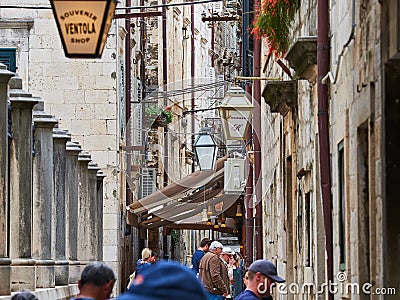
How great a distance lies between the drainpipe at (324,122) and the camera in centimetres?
1136

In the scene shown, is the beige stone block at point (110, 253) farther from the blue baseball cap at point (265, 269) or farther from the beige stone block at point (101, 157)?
the blue baseball cap at point (265, 269)

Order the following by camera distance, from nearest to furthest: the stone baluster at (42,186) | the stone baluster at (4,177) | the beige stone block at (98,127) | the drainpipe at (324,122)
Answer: the drainpipe at (324,122)
the stone baluster at (4,177)
the stone baluster at (42,186)
the beige stone block at (98,127)

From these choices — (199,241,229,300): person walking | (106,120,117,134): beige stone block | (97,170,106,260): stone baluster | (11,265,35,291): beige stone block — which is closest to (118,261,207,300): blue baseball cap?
(11,265,35,291): beige stone block

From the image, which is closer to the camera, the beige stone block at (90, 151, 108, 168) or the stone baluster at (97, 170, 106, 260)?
the stone baluster at (97, 170, 106, 260)

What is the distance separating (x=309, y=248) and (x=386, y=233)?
5272 mm

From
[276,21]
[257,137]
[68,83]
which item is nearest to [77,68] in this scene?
[68,83]

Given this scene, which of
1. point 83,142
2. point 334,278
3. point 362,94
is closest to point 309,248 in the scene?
point 334,278

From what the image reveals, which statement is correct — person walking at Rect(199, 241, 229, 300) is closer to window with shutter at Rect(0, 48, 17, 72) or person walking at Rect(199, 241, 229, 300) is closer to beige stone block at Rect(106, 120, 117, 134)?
beige stone block at Rect(106, 120, 117, 134)

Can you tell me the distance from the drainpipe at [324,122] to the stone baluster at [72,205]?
9.47 m

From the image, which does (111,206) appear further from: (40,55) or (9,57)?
(9,57)

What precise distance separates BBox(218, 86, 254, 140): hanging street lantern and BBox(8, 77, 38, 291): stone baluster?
3.51 metres

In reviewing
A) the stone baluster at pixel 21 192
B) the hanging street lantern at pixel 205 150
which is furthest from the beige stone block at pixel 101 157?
the stone baluster at pixel 21 192

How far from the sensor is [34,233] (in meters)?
18.2

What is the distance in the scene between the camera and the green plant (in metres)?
14.5
